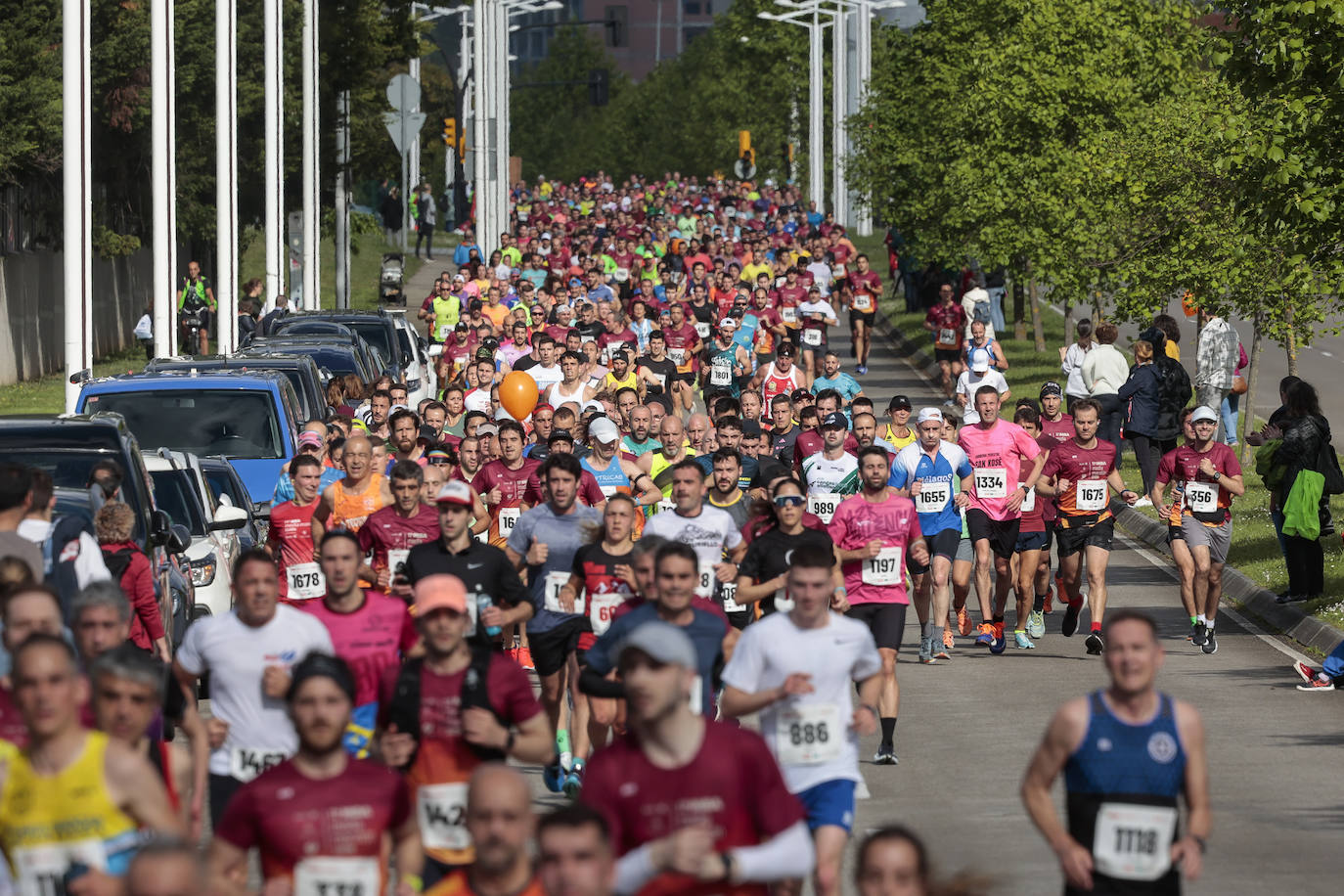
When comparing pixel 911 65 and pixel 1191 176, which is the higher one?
pixel 911 65

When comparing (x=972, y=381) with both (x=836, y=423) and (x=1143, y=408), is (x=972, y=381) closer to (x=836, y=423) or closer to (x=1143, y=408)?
(x=1143, y=408)

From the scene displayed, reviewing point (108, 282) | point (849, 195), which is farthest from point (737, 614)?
point (849, 195)

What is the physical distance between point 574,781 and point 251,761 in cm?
395

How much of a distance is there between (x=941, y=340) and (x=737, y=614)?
22.4 meters

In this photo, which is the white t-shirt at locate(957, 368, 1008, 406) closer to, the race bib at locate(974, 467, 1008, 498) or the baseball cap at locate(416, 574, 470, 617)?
the race bib at locate(974, 467, 1008, 498)

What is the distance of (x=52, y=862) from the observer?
23.4 feet

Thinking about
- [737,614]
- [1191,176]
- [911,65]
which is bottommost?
[737,614]

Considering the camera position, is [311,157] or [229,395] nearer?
[229,395]

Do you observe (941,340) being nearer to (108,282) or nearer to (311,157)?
(311,157)

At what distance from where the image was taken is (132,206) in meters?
50.9

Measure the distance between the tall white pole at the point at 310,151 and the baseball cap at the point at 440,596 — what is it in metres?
41.1

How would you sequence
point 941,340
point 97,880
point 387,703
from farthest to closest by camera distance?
1. point 941,340
2. point 387,703
3. point 97,880

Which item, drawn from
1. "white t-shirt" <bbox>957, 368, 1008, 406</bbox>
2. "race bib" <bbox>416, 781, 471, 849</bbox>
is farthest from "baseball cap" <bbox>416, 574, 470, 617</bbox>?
"white t-shirt" <bbox>957, 368, 1008, 406</bbox>

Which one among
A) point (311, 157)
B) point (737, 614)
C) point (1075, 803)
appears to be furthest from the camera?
point (311, 157)
